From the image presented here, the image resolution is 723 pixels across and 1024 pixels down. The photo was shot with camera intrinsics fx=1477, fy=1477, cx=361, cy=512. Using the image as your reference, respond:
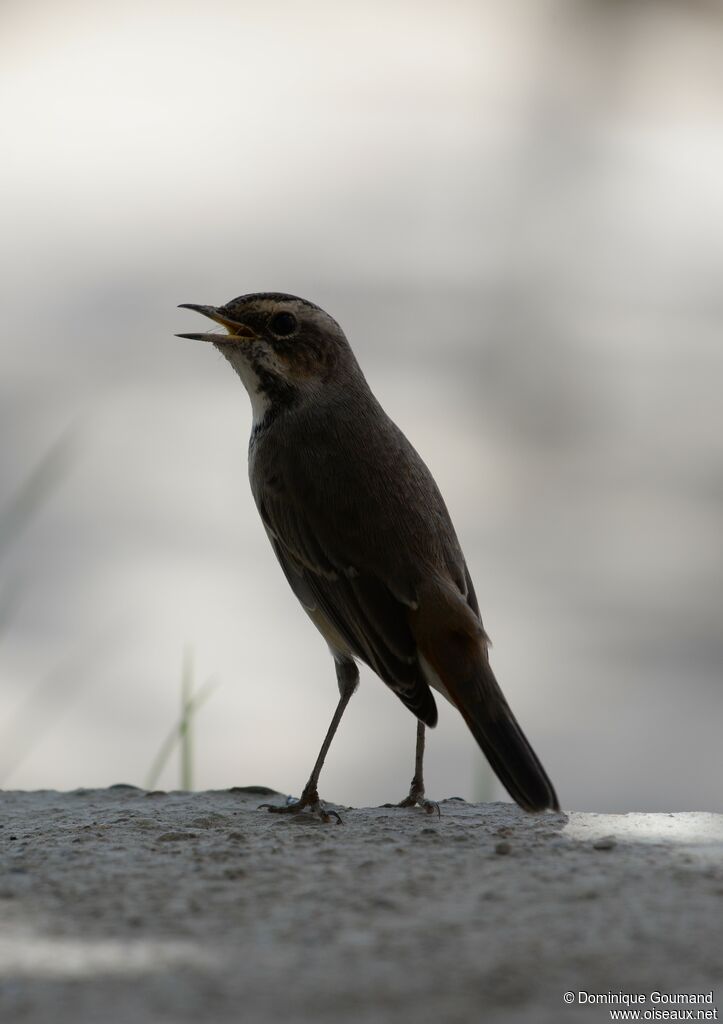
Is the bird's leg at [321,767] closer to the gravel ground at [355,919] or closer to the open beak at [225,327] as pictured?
the gravel ground at [355,919]

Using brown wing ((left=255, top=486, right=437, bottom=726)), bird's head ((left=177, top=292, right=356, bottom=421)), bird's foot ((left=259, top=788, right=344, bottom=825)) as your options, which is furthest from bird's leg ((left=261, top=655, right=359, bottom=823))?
bird's head ((left=177, top=292, right=356, bottom=421))

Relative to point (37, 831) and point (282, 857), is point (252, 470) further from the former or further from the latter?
point (282, 857)

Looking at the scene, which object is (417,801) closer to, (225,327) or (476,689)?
(476,689)

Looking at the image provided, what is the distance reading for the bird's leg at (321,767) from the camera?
5742 millimetres

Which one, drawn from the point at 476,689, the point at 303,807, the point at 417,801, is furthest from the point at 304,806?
the point at 476,689

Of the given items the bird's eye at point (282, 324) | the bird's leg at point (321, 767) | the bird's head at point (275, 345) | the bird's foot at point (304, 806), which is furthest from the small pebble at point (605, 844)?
the bird's eye at point (282, 324)

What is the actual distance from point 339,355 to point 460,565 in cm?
125

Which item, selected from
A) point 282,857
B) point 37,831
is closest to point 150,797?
point 37,831

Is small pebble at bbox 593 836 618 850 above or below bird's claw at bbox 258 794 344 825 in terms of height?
below

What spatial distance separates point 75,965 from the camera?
3.42m

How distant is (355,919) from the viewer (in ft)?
12.2

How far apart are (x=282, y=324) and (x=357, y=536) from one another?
44.6 inches

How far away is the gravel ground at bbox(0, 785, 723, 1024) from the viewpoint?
3.17m

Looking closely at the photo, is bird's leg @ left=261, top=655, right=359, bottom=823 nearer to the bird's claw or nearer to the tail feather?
the bird's claw
